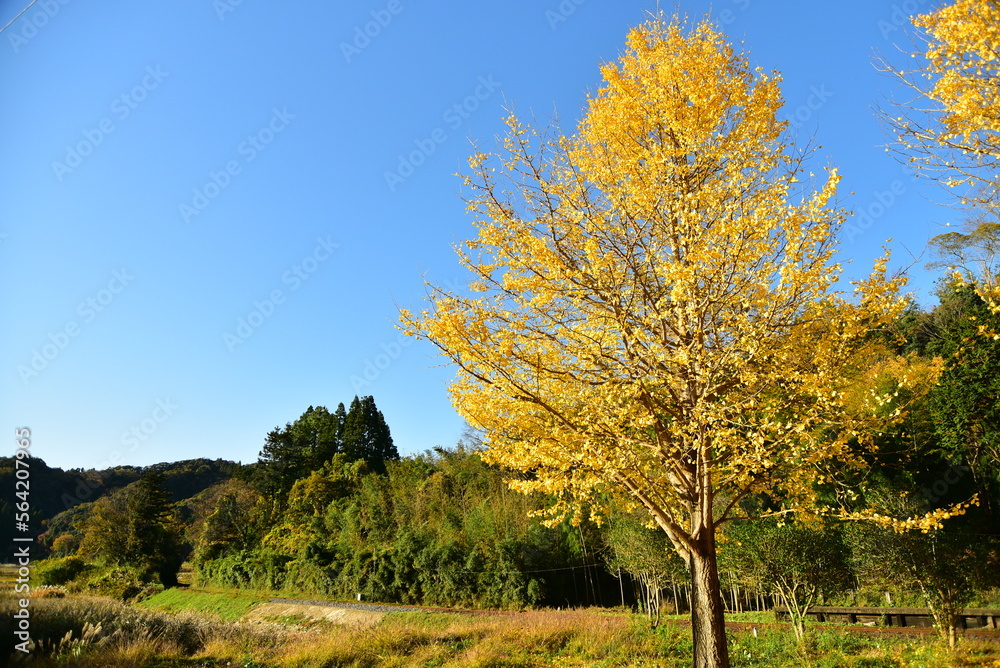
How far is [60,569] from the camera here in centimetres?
2648

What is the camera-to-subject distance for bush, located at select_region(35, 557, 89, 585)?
79.0 feet

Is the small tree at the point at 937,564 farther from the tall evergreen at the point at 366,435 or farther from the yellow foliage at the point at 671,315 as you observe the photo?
the tall evergreen at the point at 366,435

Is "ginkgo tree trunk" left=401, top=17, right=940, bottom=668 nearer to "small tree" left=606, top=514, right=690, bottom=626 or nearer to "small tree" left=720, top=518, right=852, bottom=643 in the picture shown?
"small tree" left=720, top=518, right=852, bottom=643

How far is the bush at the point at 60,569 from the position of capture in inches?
949

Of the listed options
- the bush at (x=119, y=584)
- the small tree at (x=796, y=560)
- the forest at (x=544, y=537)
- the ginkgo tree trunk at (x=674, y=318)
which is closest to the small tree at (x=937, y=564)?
the forest at (x=544, y=537)

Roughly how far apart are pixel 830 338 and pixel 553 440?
9.20 ft

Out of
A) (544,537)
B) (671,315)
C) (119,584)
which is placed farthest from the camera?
(119,584)

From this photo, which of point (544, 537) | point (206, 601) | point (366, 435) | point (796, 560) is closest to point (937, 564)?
point (796, 560)

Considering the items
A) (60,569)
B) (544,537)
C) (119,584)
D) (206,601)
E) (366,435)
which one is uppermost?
(366,435)

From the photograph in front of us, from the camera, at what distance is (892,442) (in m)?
17.6

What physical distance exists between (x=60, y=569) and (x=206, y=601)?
Answer: 7.95 m

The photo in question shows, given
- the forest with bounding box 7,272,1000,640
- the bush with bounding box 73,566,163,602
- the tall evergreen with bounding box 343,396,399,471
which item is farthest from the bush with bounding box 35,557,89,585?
the tall evergreen with bounding box 343,396,399,471

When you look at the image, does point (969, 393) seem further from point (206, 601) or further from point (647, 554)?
point (206, 601)

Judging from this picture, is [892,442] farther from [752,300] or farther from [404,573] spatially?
[404,573]
